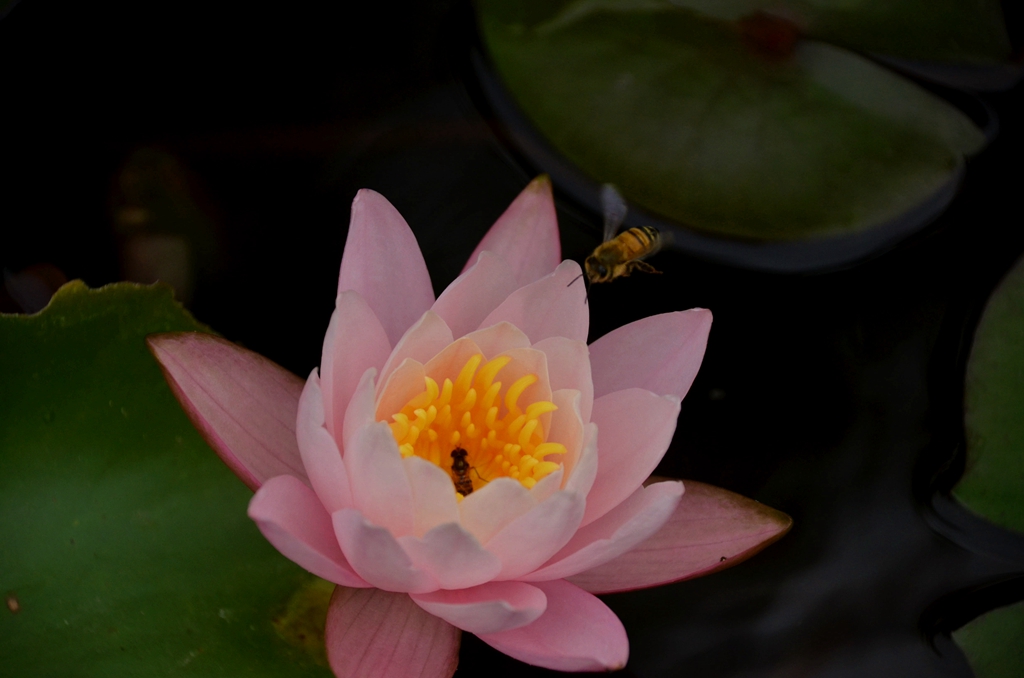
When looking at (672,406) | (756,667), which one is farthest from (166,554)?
(756,667)

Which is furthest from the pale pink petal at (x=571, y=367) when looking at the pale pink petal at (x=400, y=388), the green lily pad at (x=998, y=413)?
the green lily pad at (x=998, y=413)

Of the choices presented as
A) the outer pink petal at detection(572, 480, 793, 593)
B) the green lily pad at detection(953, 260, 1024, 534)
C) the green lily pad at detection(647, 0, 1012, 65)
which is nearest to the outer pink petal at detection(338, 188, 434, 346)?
the outer pink petal at detection(572, 480, 793, 593)

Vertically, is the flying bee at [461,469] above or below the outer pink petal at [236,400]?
below

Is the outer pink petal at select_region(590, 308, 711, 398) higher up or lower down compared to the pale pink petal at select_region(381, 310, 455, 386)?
lower down

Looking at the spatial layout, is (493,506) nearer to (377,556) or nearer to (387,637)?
(377,556)

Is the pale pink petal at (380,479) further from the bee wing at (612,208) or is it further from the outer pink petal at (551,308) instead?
the bee wing at (612,208)

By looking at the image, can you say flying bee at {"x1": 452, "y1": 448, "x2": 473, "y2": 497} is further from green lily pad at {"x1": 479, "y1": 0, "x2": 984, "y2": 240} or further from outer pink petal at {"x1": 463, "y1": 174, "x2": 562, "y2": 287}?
green lily pad at {"x1": 479, "y1": 0, "x2": 984, "y2": 240}

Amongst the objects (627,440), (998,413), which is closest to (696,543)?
(627,440)

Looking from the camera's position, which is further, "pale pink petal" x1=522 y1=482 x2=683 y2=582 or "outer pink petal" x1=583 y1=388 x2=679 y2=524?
"outer pink petal" x1=583 y1=388 x2=679 y2=524
